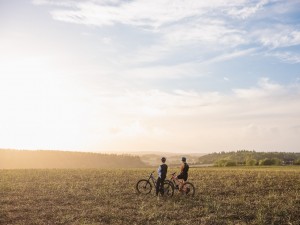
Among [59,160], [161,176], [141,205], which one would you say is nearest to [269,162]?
[161,176]

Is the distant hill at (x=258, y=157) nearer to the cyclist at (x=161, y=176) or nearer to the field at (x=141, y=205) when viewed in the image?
the field at (x=141, y=205)

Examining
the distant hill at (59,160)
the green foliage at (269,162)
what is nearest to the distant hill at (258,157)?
the green foliage at (269,162)

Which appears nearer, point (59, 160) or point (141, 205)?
point (141, 205)

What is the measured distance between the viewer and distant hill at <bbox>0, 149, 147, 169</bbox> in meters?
113

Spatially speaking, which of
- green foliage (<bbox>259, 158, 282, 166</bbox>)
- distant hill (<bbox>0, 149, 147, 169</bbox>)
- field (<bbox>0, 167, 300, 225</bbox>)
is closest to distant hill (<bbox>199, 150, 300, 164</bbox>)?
green foliage (<bbox>259, 158, 282, 166</bbox>)

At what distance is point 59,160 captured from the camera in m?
117

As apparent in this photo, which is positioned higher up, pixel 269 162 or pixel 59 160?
pixel 269 162

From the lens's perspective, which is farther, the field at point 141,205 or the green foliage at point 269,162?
the green foliage at point 269,162

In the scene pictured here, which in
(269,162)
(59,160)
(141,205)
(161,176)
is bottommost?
(141,205)

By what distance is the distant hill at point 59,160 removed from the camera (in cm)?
11312

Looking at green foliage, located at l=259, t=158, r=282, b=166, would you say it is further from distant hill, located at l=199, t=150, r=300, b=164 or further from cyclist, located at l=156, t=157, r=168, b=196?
cyclist, located at l=156, t=157, r=168, b=196

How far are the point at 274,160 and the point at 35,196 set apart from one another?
198 feet

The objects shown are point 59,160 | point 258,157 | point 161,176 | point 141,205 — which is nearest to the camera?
point 141,205

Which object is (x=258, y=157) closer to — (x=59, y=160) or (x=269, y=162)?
(x=269, y=162)
